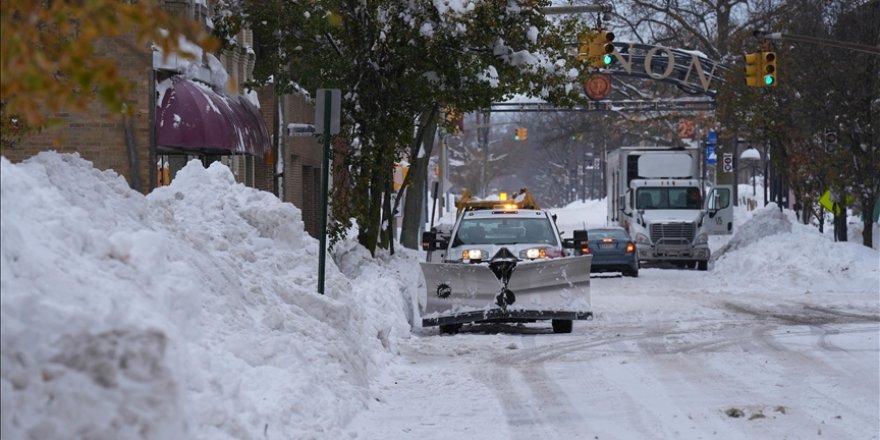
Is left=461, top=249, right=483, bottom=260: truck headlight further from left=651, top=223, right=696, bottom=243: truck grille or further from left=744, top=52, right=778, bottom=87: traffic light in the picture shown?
left=651, top=223, right=696, bottom=243: truck grille

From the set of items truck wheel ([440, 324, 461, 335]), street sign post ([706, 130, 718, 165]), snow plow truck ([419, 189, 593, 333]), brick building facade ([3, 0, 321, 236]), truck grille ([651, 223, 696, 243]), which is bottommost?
truck wheel ([440, 324, 461, 335])

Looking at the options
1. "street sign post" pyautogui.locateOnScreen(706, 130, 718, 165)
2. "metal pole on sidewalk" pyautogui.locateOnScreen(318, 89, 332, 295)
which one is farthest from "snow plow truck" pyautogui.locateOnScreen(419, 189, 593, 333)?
"street sign post" pyautogui.locateOnScreen(706, 130, 718, 165)

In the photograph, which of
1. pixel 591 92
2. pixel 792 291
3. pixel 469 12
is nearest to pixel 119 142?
pixel 469 12

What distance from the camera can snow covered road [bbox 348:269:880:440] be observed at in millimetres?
10234

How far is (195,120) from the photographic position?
902 inches

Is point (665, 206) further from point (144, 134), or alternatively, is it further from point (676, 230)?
point (144, 134)

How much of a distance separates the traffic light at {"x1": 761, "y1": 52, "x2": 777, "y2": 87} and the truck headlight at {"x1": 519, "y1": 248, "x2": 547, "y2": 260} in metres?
14.4

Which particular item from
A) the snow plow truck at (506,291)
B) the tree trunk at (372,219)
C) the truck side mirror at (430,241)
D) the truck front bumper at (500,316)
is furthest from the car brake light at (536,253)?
the tree trunk at (372,219)

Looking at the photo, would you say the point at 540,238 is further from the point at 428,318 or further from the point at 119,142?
the point at 119,142

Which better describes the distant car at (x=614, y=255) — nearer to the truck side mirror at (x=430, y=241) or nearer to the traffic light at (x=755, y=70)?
the traffic light at (x=755, y=70)

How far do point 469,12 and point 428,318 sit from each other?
6733mm

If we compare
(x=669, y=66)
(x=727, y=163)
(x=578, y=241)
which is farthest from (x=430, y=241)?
(x=727, y=163)

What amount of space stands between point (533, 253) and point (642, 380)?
6.26 meters

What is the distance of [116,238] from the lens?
23.6ft
